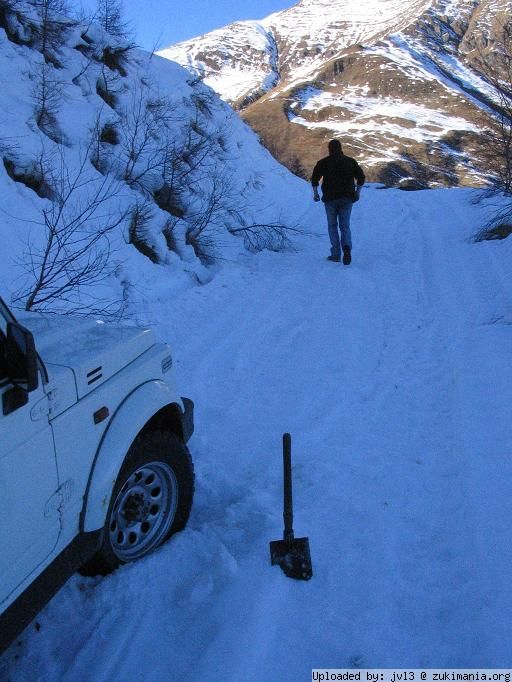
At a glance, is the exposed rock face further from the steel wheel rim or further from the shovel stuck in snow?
the steel wheel rim

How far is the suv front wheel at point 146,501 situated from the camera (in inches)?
101

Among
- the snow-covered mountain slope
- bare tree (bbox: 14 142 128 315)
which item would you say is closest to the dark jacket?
the snow-covered mountain slope

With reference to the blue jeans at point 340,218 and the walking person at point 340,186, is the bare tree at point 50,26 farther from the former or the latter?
the blue jeans at point 340,218

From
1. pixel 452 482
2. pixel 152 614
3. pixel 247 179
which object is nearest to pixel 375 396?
pixel 452 482

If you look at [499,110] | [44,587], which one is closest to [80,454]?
[44,587]

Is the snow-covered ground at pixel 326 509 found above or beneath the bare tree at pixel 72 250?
beneath

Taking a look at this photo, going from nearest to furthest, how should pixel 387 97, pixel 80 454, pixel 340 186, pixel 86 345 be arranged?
pixel 80 454 < pixel 86 345 < pixel 340 186 < pixel 387 97

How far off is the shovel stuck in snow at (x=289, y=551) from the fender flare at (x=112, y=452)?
825mm

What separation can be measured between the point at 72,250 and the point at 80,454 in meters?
4.84

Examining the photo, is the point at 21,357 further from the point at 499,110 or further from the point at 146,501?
the point at 499,110

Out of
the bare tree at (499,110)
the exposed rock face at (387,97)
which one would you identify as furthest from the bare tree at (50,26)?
the exposed rock face at (387,97)

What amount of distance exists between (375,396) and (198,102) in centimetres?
1176

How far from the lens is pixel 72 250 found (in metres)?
6.53

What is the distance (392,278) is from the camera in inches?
307
